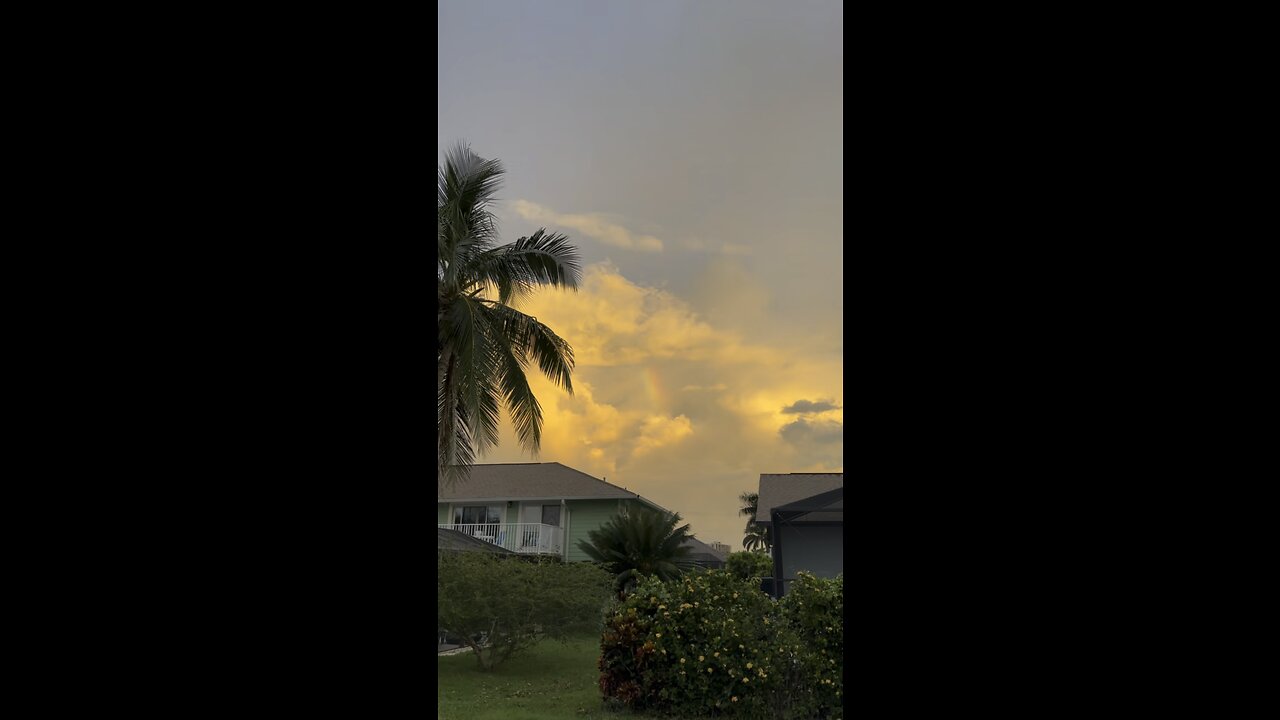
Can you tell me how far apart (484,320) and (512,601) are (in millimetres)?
2733

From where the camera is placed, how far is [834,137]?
10297 mm

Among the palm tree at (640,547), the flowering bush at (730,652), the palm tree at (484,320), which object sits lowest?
the flowering bush at (730,652)

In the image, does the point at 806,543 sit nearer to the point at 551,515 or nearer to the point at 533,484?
the point at 551,515

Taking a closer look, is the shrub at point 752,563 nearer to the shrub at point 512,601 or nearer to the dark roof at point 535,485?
the shrub at point 512,601

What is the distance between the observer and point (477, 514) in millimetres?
15766

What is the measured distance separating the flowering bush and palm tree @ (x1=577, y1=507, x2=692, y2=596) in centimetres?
293

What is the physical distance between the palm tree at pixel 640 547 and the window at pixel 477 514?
5.74 meters


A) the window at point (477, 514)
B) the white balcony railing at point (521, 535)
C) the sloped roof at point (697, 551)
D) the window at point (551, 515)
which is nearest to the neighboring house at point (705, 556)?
the sloped roof at point (697, 551)

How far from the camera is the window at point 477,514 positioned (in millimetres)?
15562

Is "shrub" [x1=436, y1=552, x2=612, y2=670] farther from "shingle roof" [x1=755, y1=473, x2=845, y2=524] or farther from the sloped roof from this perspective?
"shingle roof" [x1=755, y1=473, x2=845, y2=524]

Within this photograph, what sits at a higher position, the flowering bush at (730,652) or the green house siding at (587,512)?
the green house siding at (587,512)
